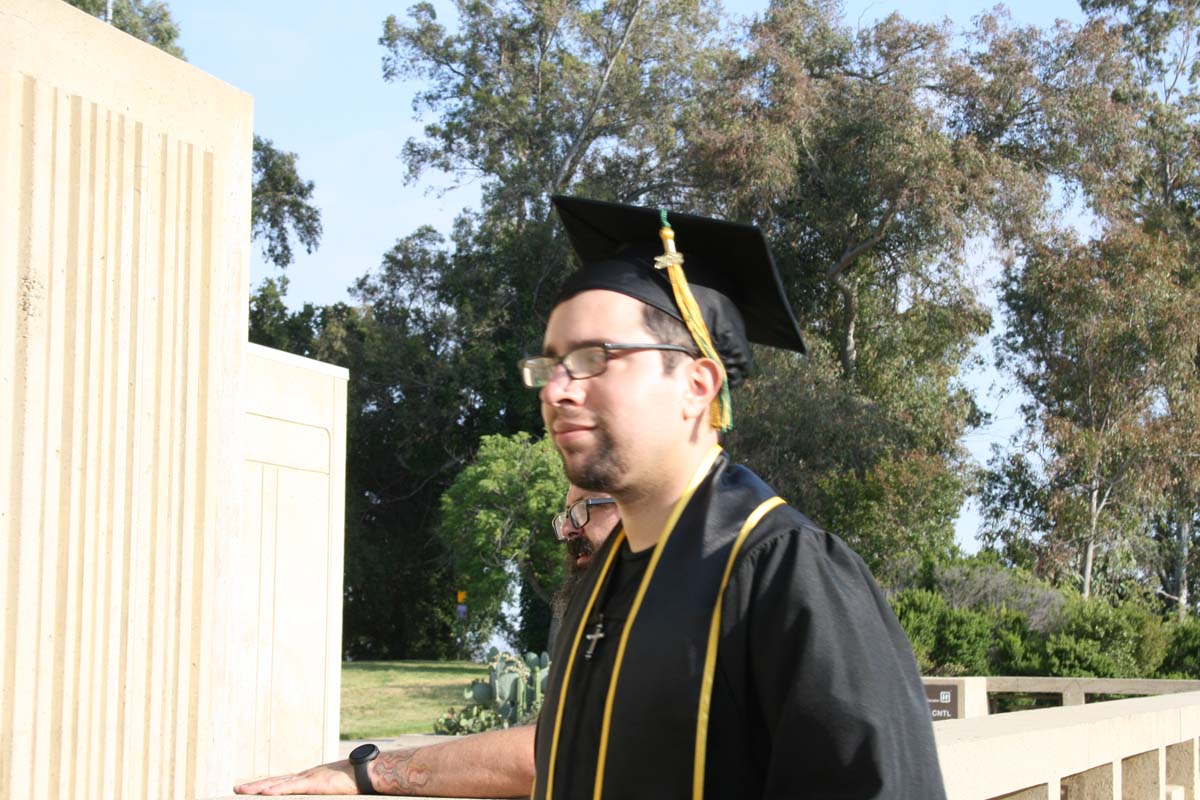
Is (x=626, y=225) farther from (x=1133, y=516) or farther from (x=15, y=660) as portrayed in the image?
(x=1133, y=516)

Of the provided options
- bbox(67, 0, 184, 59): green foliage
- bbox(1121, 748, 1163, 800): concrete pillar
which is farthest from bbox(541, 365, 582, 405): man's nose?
bbox(67, 0, 184, 59): green foliage

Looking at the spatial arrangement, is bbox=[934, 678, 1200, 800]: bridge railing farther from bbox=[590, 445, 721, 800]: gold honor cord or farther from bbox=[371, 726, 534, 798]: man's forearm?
bbox=[590, 445, 721, 800]: gold honor cord

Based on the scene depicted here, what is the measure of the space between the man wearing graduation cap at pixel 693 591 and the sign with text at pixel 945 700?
8107 millimetres

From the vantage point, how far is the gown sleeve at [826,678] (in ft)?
4.64

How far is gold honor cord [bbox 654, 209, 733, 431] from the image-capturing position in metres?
1.83

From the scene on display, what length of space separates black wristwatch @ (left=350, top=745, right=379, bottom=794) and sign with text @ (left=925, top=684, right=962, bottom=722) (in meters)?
7.63

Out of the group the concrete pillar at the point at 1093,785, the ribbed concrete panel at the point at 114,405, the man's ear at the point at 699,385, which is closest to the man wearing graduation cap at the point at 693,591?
the man's ear at the point at 699,385

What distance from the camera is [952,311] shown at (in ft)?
91.4

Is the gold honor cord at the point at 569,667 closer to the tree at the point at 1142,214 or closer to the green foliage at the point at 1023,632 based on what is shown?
the green foliage at the point at 1023,632

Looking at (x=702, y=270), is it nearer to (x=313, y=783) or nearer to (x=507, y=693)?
(x=313, y=783)

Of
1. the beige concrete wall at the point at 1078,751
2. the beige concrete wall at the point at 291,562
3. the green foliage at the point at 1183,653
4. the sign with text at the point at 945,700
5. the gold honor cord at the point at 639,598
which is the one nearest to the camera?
the gold honor cord at the point at 639,598

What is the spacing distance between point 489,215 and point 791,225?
819cm

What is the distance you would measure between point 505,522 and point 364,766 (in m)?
Answer: 23.3

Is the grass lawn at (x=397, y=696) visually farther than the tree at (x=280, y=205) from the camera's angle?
No
